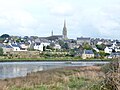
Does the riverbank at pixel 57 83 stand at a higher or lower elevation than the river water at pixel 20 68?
higher

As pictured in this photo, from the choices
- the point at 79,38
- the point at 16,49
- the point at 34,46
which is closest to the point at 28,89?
the point at 16,49

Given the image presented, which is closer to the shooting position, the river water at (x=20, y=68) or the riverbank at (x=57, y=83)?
the riverbank at (x=57, y=83)

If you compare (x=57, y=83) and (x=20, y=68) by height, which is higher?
(x=57, y=83)

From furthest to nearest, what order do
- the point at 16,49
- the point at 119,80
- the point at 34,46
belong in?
the point at 34,46, the point at 16,49, the point at 119,80

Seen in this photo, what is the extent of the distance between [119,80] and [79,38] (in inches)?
6375

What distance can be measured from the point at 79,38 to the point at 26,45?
147 ft

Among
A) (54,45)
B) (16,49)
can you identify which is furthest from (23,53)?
(54,45)

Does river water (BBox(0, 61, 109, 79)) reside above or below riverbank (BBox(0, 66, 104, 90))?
below

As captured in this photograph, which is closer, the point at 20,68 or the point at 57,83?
the point at 57,83

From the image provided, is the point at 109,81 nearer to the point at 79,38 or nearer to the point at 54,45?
the point at 54,45

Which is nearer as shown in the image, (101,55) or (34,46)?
(101,55)

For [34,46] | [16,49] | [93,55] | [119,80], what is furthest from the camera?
[34,46]

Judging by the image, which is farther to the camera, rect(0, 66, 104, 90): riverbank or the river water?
the river water

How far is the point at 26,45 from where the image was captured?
434 ft
